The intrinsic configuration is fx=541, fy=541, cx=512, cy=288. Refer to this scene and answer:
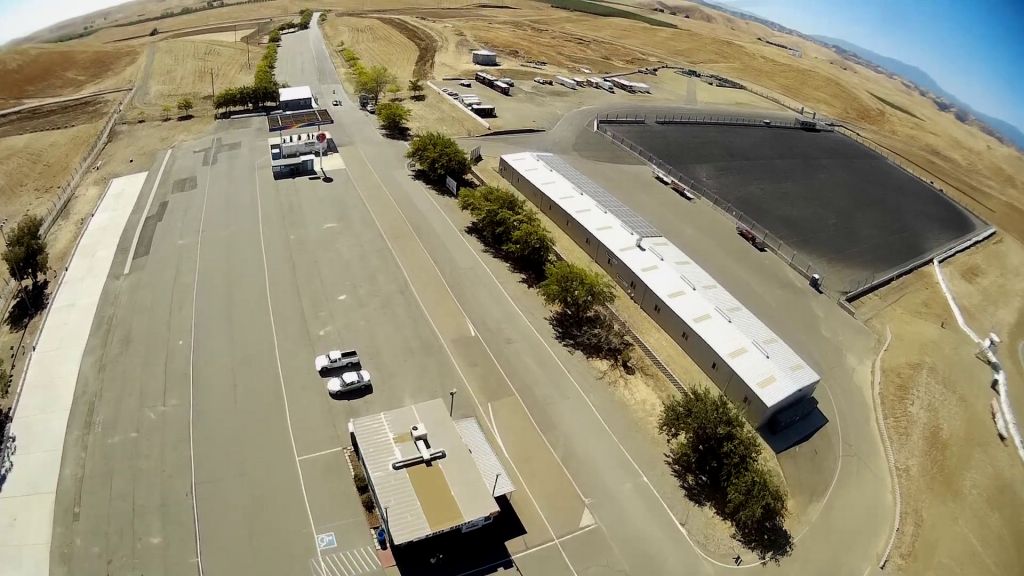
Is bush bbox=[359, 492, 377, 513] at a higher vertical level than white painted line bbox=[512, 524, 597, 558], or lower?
higher

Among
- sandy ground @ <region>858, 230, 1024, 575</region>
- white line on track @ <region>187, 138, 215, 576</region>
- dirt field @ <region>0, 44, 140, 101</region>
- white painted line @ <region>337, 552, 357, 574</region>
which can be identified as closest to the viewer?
white painted line @ <region>337, 552, 357, 574</region>

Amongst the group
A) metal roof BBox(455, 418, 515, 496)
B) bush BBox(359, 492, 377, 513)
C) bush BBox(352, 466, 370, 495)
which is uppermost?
metal roof BBox(455, 418, 515, 496)

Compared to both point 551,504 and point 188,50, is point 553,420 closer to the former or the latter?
point 551,504

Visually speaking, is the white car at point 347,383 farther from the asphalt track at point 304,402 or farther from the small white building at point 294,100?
the small white building at point 294,100

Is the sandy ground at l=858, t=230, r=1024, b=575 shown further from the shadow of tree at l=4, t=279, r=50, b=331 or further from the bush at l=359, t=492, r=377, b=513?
the shadow of tree at l=4, t=279, r=50, b=331

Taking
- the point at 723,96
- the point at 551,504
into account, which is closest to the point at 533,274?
the point at 551,504

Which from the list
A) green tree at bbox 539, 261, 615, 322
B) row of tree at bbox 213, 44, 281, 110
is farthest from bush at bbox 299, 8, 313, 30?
green tree at bbox 539, 261, 615, 322
